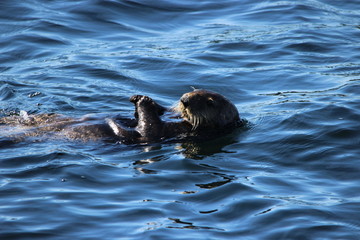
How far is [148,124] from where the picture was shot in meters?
6.75

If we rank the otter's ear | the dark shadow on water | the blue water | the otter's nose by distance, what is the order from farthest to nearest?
the otter's ear → the otter's nose → the dark shadow on water → the blue water

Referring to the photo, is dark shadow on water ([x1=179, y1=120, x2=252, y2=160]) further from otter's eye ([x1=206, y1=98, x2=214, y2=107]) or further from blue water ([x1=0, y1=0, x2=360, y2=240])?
otter's eye ([x1=206, y1=98, x2=214, y2=107])

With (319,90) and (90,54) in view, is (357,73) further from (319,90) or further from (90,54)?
(90,54)

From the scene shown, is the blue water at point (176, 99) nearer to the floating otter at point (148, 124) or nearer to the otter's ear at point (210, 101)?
the floating otter at point (148, 124)

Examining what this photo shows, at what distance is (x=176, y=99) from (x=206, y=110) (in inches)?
73.5

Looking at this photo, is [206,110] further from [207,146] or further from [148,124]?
[148,124]

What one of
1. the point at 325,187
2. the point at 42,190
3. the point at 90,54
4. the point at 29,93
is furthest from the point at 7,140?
the point at 90,54

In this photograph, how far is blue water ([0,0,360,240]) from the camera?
16.5ft

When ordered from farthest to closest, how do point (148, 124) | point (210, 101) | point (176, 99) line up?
point (176, 99), point (210, 101), point (148, 124)

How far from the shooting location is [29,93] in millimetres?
8719

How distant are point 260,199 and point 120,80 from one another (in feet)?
14.8

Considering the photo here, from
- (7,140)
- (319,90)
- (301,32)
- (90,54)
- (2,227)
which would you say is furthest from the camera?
(301,32)

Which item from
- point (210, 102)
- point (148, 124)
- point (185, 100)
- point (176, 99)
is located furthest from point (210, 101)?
point (176, 99)

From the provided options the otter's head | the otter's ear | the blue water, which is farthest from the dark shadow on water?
the otter's ear
